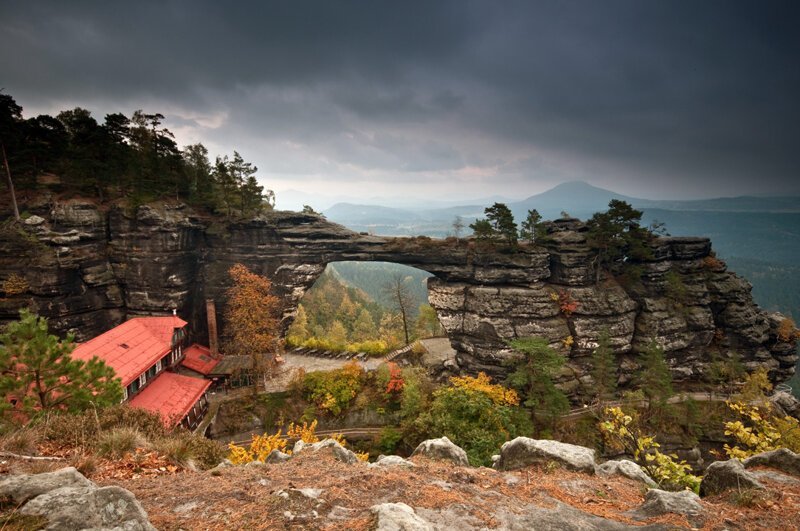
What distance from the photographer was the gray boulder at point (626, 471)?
9.03 meters

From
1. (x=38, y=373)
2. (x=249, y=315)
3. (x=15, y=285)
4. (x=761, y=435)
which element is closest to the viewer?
(x=38, y=373)

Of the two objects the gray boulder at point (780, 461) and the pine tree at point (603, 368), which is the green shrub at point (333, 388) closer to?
the pine tree at point (603, 368)

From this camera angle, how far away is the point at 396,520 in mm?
4914

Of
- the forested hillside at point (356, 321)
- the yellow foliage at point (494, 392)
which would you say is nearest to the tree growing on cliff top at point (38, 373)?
the yellow foliage at point (494, 392)

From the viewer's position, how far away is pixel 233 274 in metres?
31.9

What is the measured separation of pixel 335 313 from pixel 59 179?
4911 cm

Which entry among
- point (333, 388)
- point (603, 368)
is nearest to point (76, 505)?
point (333, 388)

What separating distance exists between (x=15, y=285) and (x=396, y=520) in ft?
123

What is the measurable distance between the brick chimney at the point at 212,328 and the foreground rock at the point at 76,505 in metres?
30.2

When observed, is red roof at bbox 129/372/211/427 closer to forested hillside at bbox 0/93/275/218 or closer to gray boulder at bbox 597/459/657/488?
forested hillside at bbox 0/93/275/218

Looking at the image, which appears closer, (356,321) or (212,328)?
(212,328)

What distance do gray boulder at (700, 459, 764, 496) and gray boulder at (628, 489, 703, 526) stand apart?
1.61 meters

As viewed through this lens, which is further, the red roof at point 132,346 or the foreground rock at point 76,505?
the red roof at point 132,346

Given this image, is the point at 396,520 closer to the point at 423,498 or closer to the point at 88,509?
the point at 423,498
